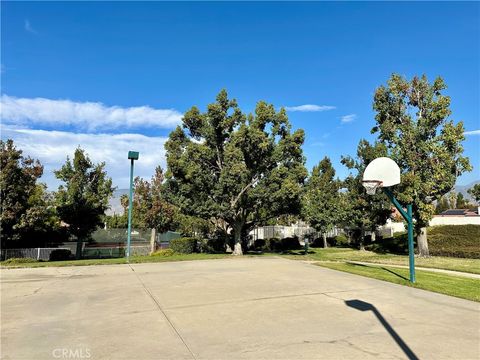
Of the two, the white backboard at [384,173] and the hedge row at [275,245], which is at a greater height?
the white backboard at [384,173]

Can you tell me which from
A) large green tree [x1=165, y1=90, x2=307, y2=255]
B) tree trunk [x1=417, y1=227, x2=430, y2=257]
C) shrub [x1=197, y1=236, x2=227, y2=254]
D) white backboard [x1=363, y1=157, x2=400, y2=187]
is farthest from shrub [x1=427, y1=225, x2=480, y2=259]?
shrub [x1=197, y1=236, x2=227, y2=254]

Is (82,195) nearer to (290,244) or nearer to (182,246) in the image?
(182,246)

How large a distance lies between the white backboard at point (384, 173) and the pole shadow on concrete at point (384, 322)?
4.45m

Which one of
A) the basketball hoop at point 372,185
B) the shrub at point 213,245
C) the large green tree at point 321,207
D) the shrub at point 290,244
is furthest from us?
the shrub at point 290,244

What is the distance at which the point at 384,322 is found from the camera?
6.50 meters

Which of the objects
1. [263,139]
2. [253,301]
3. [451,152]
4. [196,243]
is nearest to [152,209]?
[196,243]

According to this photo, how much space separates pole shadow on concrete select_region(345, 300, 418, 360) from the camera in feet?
16.4

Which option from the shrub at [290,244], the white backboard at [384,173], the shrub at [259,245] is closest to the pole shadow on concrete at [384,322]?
the white backboard at [384,173]

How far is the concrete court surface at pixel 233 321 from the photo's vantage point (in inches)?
198

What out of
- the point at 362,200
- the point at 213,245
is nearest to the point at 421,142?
the point at 362,200

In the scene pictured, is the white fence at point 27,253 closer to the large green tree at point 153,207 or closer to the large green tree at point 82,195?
the large green tree at point 82,195

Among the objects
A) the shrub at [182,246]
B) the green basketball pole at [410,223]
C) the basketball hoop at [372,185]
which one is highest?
the basketball hoop at [372,185]

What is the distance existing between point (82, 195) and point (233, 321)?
79.6 feet

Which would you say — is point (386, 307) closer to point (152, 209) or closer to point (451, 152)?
point (451, 152)
